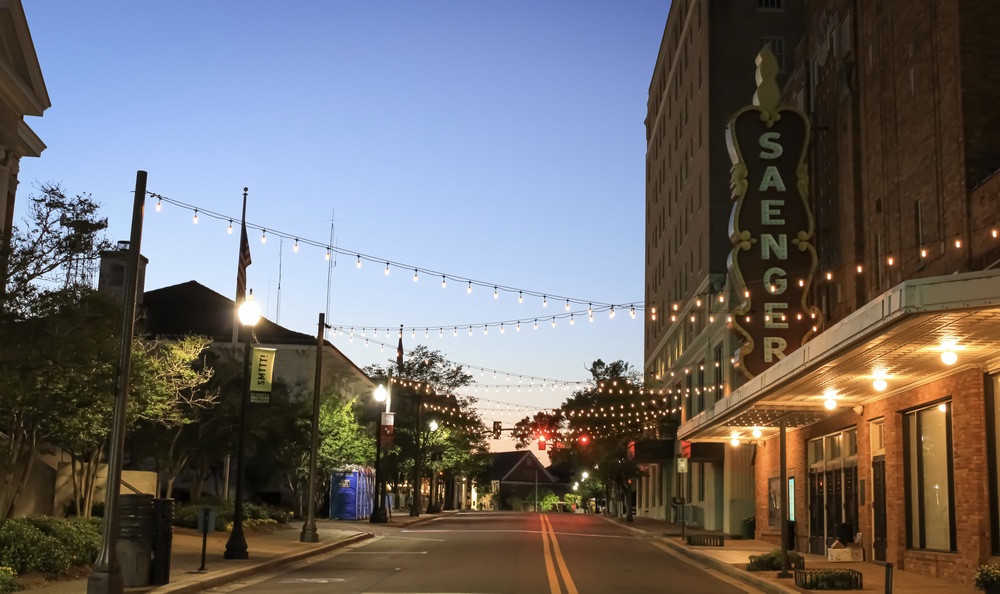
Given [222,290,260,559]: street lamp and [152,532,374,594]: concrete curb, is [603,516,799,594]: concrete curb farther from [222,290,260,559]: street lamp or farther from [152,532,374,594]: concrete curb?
[222,290,260,559]: street lamp

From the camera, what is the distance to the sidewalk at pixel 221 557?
1745 centimetres

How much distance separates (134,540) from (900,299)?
39.4ft

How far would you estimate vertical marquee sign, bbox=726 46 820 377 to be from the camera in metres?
31.8

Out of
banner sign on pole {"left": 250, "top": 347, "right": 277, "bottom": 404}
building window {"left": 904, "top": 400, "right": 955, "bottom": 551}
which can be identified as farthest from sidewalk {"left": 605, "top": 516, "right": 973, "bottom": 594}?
banner sign on pole {"left": 250, "top": 347, "right": 277, "bottom": 404}

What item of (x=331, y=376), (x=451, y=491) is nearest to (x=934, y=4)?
(x=331, y=376)

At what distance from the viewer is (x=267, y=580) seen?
21.0 meters

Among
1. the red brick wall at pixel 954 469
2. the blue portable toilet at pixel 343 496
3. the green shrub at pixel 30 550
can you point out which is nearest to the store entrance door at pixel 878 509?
the red brick wall at pixel 954 469

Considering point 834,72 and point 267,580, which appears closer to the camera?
point 267,580

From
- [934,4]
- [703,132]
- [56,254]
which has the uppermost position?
[703,132]

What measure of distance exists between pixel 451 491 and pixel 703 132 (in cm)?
5910

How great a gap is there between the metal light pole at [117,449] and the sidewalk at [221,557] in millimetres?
1041

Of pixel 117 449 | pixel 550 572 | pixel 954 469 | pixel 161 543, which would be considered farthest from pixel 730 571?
pixel 117 449

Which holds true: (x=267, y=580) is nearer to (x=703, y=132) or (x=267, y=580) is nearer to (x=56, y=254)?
(x=56, y=254)

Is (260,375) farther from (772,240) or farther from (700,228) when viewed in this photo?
(700,228)
